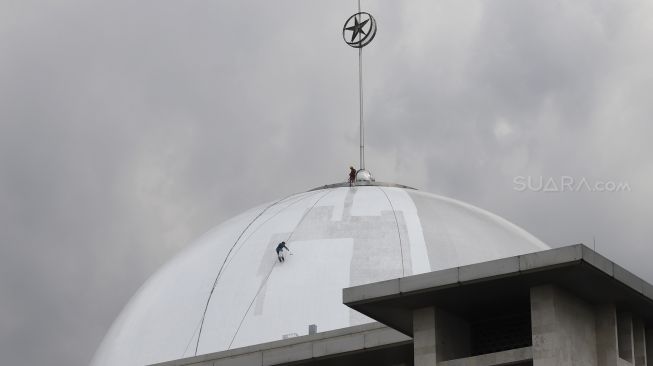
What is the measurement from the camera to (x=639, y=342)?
39469 mm

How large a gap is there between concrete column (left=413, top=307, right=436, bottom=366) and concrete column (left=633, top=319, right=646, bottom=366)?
15.2 feet

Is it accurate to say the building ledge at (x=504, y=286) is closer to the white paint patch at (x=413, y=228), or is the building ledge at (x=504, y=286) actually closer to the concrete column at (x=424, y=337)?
the concrete column at (x=424, y=337)

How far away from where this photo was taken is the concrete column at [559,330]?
36.8m

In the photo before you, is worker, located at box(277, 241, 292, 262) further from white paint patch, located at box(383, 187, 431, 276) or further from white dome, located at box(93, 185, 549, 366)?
white paint patch, located at box(383, 187, 431, 276)

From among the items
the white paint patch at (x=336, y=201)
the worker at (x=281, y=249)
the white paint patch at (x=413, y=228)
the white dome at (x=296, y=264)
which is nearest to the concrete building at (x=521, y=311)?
the white dome at (x=296, y=264)

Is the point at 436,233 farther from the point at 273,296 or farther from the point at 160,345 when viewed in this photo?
the point at 160,345

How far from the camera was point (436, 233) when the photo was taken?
2057 inches

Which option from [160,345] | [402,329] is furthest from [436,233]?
[402,329]

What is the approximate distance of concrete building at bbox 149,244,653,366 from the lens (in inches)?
1452

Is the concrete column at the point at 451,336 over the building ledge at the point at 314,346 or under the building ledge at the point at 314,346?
under

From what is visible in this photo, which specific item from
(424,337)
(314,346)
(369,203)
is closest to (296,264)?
(369,203)

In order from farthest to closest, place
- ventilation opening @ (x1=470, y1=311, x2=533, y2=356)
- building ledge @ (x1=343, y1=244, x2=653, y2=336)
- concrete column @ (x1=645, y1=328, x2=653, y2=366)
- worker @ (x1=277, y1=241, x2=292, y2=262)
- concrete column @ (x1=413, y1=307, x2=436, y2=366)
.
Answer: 1. worker @ (x1=277, y1=241, x2=292, y2=262)
2. concrete column @ (x1=645, y1=328, x2=653, y2=366)
3. ventilation opening @ (x1=470, y1=311, x2=533, y2=356)
4. concrete column @ (x1=413, y1=307, x2=436, y2=366)
5. building ledge @ (x1=343, y1=244, x2=653, y2=336)

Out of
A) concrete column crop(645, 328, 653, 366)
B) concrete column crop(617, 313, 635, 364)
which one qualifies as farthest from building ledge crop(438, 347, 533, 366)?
concrete column crop(645, 328, 653, 366)

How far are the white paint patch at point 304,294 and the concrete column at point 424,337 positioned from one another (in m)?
9.27
